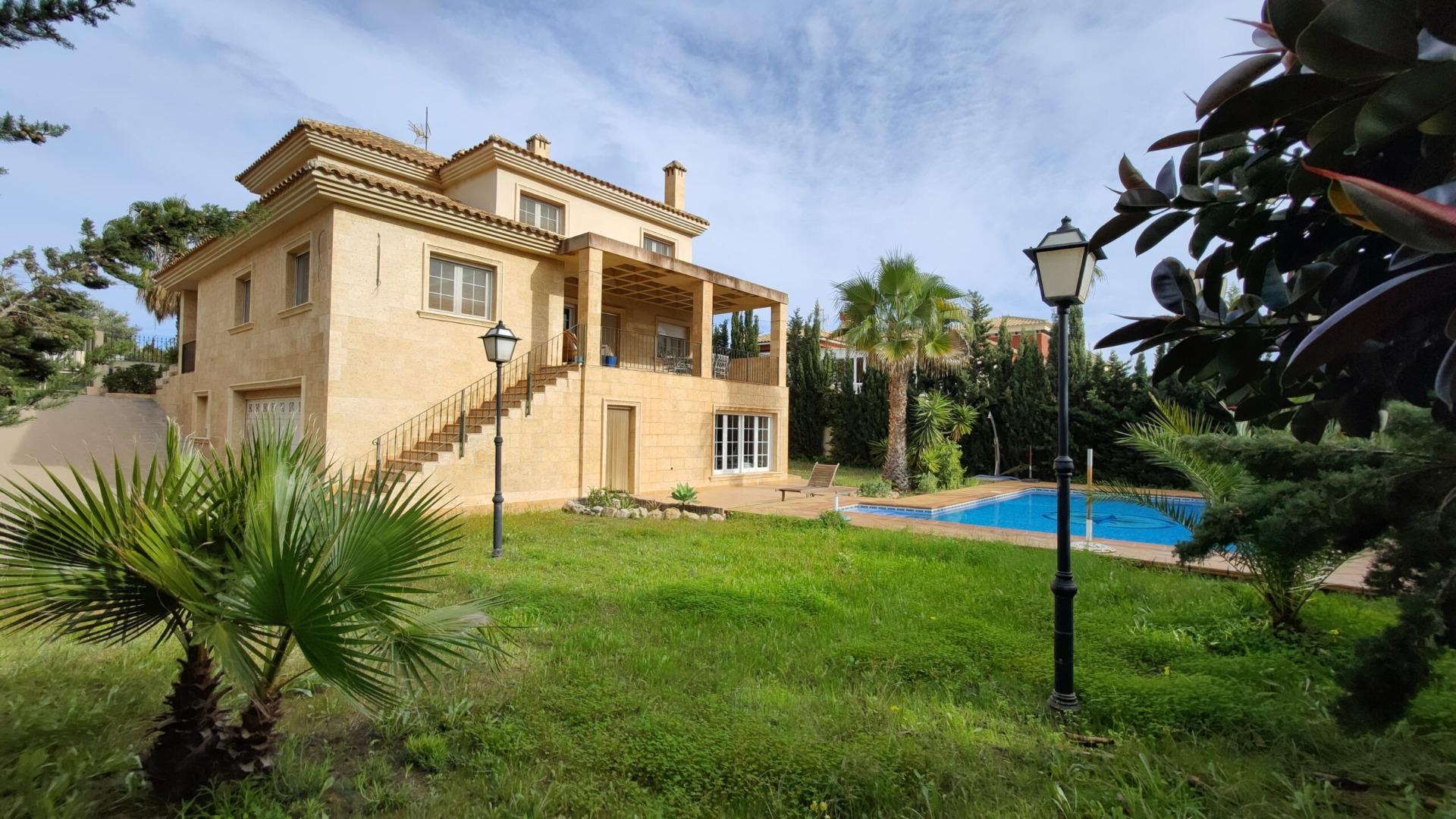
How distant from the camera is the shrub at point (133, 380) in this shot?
21.5 m

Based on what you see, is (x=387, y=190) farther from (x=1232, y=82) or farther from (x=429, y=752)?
(x=1232, y=82)

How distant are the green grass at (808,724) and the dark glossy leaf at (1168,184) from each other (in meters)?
2.49

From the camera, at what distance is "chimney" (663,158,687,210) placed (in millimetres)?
20250

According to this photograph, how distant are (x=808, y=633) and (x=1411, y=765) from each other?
3496 millimetres

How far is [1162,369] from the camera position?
2.11 metres

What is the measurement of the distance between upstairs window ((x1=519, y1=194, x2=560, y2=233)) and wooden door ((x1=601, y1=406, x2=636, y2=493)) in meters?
5.11

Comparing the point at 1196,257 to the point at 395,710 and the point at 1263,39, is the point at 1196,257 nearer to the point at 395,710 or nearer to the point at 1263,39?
the point at 1263,39

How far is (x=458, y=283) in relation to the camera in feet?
43.4

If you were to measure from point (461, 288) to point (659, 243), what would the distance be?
7429mm

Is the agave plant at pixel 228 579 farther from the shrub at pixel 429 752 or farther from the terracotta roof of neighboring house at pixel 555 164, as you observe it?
the terracotta roof of neighboring house at pixel 555 164

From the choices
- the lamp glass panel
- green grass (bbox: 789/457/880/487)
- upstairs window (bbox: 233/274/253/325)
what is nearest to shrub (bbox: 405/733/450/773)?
the lamp glass panel

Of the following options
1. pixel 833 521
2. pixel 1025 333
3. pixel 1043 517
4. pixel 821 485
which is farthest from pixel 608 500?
pixel 1025 333

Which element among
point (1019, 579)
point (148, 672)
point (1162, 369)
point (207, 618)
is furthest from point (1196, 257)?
point (148, 672)

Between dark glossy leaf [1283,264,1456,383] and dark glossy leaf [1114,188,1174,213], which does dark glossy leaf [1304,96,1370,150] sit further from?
dark glossy leaf [1114,188,1174,213]
